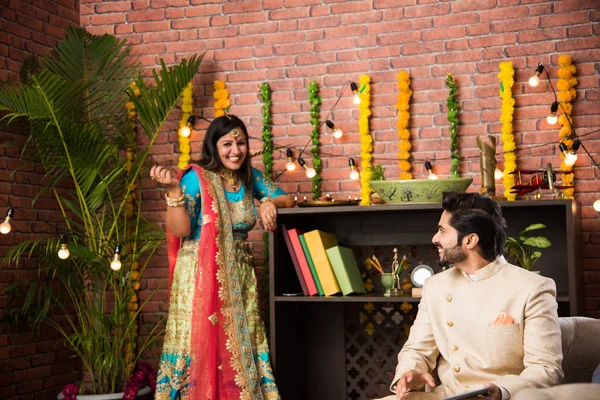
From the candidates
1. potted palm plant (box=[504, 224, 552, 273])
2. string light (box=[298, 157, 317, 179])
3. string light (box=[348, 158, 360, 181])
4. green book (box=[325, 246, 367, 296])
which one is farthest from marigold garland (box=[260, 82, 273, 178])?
potted palm plant (box=[504, 224, 552, 273])

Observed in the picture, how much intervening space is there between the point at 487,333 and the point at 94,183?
273 centimetres

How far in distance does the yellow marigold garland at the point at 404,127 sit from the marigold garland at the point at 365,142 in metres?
0.17

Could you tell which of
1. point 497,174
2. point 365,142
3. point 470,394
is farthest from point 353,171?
point 470,394

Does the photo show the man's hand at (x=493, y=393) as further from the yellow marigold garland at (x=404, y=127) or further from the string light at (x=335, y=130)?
the string light at (x=335, y=130)

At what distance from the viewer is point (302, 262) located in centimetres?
376

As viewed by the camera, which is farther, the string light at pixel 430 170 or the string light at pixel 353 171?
the string light at pixel 353 171

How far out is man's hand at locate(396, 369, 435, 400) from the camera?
2.19 metres

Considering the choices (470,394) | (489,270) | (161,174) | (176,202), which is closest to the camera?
(470,394)

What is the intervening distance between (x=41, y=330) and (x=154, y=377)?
2.35 ft

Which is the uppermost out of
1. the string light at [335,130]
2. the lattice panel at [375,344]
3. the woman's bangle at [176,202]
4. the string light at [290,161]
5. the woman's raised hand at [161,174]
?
the string light at [335,130]

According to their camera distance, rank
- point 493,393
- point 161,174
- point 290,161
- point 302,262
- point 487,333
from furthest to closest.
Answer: point 290,161 → point 302,262 → point 161,174 → point 487,333 → point 493,393

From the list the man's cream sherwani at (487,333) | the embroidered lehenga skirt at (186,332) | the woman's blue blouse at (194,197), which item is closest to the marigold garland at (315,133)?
the woman's blue blouse at (194,197)

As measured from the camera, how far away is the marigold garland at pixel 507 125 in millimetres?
3928

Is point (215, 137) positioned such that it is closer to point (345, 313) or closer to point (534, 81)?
point (345, 313)
